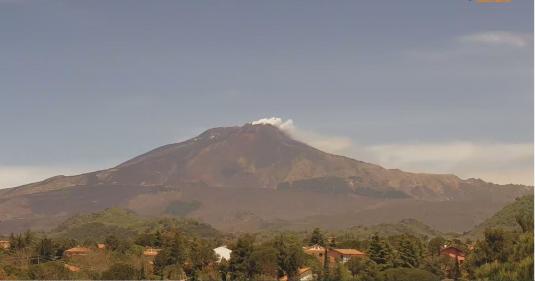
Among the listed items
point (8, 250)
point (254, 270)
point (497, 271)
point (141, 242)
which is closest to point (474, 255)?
point (497, 271)

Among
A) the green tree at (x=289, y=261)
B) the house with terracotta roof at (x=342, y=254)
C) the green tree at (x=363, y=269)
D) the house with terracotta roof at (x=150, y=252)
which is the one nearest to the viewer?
the green tree at (x=363, y=269)

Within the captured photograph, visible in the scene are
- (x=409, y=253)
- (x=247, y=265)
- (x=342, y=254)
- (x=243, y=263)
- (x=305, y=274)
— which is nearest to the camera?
(x=247, y=265)

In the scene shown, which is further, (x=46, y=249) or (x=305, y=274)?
(x=46, y=249)

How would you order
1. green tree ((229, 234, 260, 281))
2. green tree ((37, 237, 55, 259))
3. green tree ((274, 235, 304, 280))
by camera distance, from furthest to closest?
green tree ((37, 237, 55, 259)), green tree ((274, 235, 304, 280)), green tree ((229, 234, 260, 281))

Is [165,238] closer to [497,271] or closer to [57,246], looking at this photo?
[57,246]

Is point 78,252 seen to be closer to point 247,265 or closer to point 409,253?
point 247,265

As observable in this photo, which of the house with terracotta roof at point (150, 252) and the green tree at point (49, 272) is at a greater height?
the green tree at point (49, 272)

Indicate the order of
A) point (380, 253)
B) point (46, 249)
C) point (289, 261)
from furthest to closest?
point (46, 249), point (380, 253), point (289, 261)

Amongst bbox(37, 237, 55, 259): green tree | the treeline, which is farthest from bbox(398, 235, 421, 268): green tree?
bbox(37, 237, 55, 259): green tree

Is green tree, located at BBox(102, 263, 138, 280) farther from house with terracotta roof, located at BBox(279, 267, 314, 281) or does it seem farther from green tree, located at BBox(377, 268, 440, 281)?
green tree, located at BBox(377, 268, 440, 281)

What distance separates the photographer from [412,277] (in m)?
74.5

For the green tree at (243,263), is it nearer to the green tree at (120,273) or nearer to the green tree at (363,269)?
the green tree at (120,273)

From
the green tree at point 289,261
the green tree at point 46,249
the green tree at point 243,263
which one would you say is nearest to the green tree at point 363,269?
the green tree at point 289,261

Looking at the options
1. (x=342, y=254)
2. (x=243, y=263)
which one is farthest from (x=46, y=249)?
(x=243, y=263)
